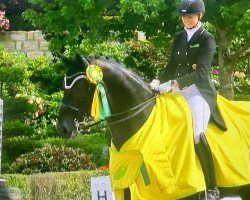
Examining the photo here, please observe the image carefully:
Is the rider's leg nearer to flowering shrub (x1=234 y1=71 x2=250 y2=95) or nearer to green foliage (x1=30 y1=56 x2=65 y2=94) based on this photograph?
flowering shrub (x1=234 y1=71 x2=250 y2=95)

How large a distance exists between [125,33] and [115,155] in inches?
338

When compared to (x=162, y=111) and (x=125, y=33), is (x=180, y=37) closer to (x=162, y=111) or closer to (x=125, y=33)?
(x=162, y=111)

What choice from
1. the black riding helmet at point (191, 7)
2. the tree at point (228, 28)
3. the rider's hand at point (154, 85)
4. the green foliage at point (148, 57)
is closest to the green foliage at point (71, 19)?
the tree at point (228, 28)

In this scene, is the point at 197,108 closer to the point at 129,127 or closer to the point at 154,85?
the point at 154,85

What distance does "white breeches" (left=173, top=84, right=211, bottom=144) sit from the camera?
9.10 meters

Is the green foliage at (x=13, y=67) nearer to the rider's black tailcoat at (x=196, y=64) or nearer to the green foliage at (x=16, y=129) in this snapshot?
the green foliage at (x=16, y=129)

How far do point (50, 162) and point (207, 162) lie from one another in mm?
7852

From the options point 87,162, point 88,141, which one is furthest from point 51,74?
point 87,162

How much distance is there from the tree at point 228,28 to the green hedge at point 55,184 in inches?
156

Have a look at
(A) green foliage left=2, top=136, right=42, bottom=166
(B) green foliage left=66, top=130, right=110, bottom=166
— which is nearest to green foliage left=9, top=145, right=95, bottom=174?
(B) green foliage left=66, top=130, right=110, bottom=166

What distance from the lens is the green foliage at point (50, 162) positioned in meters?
16.6

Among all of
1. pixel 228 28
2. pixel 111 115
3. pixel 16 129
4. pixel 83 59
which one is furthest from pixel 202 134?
pixel 16 129

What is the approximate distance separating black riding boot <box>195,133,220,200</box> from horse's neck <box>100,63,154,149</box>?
0.67m

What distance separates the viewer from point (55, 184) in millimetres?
14172
